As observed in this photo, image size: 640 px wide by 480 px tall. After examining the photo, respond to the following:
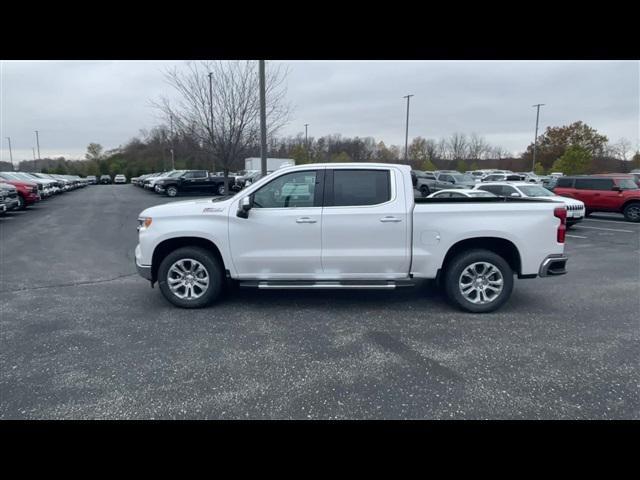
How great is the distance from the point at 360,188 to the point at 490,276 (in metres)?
2.03

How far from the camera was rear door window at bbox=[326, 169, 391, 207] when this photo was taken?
16.3ft

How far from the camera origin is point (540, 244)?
4.81 m

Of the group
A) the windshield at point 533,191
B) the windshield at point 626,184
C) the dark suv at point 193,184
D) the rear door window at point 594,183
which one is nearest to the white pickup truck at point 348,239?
the windshield at point 533,191

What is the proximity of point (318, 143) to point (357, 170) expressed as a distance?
62066mm

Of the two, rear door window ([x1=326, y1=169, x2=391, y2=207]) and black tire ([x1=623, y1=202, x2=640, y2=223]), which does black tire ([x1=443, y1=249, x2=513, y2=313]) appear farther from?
black tire ([x1=623, y1=202, x2=640, y2=223])

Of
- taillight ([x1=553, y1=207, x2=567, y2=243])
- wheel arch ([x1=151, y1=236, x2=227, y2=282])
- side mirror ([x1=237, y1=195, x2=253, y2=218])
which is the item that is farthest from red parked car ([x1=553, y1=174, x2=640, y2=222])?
wheel arch ([x1=151, y1=236, x2=227, y2=282])

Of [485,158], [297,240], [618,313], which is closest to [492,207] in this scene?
[618,313]

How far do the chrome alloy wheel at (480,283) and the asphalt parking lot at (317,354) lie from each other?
260mm

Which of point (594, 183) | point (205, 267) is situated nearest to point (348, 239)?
point (205, 267)

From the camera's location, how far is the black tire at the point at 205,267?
5.04 meters

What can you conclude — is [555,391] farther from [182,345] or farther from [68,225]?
[68,225]

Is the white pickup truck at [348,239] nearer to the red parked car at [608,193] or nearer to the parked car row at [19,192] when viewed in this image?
the red parked car at [608,193]

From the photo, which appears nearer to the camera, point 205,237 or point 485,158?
point 205,237
